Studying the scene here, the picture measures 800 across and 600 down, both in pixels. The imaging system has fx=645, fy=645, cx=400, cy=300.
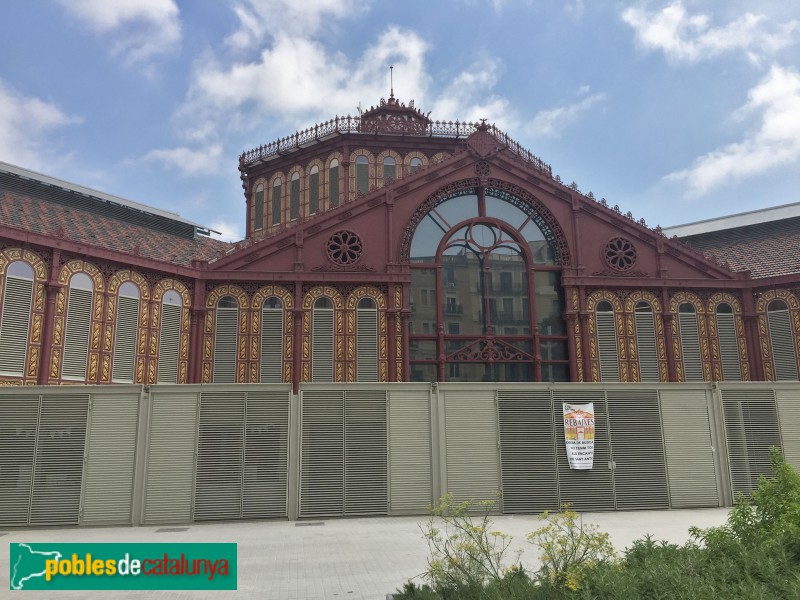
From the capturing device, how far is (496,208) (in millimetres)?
30562

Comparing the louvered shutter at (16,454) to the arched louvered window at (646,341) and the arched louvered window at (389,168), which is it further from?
the arched louvered window at (389,168)

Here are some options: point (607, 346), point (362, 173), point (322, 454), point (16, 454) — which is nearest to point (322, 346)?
point (322, 454)

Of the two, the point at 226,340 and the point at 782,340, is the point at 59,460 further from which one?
the point at 782,340

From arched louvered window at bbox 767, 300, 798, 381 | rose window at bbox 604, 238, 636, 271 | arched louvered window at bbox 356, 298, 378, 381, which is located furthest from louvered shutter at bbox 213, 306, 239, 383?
arched louvered window at bbox 767, 300, 798, 381

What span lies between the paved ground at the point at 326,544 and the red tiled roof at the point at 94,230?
1249cm

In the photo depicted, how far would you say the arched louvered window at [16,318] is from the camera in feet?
71.7

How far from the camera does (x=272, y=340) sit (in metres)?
27.3

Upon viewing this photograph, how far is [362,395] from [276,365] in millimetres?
8784

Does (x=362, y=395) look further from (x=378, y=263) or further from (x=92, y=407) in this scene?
(x=378, y=263)

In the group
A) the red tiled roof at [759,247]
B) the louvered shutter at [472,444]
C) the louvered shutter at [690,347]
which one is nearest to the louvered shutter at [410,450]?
the louvered shutter at [472,444]

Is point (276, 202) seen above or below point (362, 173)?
below

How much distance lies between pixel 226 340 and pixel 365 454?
1064 centimetres

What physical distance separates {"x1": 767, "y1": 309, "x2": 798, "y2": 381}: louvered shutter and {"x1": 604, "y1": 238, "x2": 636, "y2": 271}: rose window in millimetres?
6656

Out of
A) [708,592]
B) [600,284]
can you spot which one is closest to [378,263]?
[600,284]
